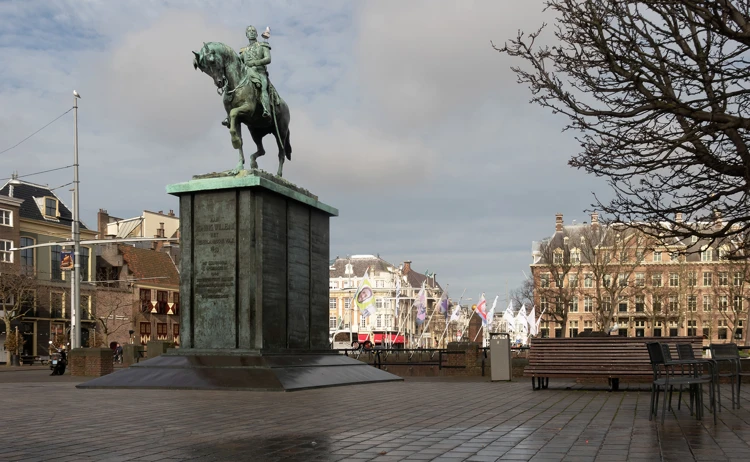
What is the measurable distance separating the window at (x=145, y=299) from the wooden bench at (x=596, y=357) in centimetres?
6851

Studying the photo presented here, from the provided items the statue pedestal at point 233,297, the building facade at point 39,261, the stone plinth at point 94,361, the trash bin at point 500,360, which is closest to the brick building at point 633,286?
the trash bin at point 500,360

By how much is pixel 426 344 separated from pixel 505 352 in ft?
427

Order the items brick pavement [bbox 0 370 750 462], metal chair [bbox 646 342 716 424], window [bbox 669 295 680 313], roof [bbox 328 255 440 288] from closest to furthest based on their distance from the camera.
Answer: brick pavement [bbox 0 370 750 462], metal chair [bbox 646 342 716 424], window [bbox 669 295 680 313], roof [bbox 328 255 440 288]

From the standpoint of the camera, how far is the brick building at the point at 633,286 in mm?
72750

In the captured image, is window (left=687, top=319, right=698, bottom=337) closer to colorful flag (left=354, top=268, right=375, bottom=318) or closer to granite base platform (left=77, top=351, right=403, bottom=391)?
colorful flag (left=354, top=268, right=375, bottom=318)

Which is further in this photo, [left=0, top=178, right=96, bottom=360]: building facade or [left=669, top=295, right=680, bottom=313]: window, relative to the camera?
[left=669, top=295, right=680, bottom=313]: window

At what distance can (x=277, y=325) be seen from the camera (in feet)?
60.5

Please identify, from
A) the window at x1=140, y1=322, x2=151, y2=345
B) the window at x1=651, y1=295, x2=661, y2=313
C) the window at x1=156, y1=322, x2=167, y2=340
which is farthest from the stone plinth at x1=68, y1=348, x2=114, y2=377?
the window at x1=651, y1=295, x2=661, y2=313

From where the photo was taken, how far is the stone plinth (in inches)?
1137

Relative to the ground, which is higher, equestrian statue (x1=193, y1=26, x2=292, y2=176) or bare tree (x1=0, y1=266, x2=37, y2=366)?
equestrian statue (x1=193, y1=26, x2=292, y2=176)

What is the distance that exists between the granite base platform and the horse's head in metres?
5.94

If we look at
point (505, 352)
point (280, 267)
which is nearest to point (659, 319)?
point (505, 352)

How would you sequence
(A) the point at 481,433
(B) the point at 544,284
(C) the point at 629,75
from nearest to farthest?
(A) the point at 481,433 → (C) the point at 629,75 → (B) the point at 544,284

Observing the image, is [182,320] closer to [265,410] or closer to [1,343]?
[265,410]
